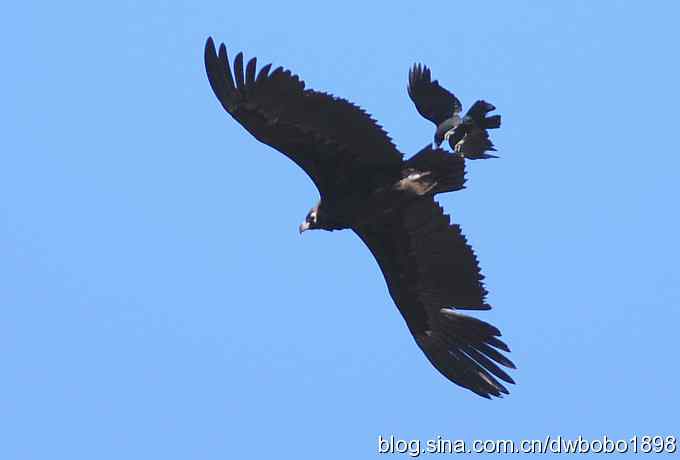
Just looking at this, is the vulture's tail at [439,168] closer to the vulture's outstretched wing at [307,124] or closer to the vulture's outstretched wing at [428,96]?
the vulture's outstretched wing at [307,124]

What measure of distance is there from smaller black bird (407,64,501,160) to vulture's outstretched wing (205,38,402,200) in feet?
2.78

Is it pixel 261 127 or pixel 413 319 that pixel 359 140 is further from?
pixel 413 319

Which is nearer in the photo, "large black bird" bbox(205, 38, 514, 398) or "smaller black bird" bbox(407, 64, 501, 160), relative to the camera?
"large black bird" bbox(205, 38, 514, 398)

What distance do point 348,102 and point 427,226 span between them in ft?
8.03

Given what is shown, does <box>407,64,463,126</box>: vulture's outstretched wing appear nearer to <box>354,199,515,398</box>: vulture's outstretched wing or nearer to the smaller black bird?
the smaller black bird

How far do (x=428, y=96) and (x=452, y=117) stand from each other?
57 cm

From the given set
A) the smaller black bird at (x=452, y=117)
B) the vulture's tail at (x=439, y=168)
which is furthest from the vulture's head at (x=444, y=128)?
the vulture's tail at (x=439, y=168)

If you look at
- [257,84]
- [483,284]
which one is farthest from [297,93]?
[483,284]

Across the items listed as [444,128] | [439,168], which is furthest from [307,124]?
[444,128]

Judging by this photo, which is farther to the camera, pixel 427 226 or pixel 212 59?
pixel 427 226

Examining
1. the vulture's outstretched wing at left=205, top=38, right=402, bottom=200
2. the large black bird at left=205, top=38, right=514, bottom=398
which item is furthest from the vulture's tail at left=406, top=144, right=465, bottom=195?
the vulture's outstretched wing at left=205, top=38, right=402, bottom=200

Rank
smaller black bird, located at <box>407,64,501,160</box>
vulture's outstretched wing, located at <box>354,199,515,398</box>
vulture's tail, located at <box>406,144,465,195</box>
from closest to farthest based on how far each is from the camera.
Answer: vulture's tail, located at <box>406,144,465,195</box>, smaller black bird, located at <box>407,64,501,160</box>, vulture's outstretched wing, located at <box>354,199,515,398</box>

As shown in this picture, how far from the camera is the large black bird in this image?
51.7 ft

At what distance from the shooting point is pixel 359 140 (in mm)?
16453
